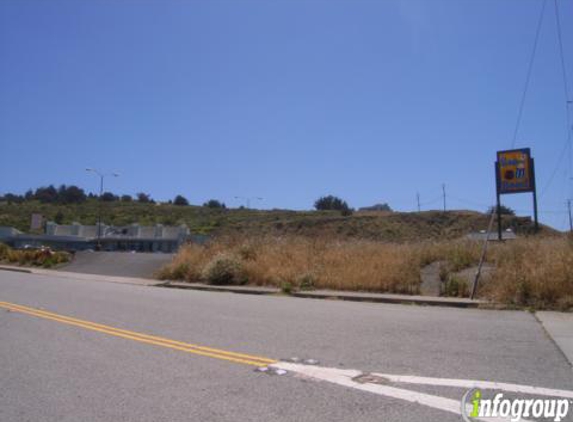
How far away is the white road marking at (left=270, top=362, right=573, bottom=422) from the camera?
533 centimetres

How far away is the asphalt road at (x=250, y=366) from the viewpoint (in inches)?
211

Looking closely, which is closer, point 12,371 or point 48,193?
point 12,371

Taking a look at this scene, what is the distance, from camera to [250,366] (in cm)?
698

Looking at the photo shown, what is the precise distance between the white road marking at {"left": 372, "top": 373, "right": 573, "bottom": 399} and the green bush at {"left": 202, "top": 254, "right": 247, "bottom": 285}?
14710 mm

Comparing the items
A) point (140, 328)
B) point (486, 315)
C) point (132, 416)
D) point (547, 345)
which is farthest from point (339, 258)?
point (132, 416)

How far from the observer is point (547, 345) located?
8023mm

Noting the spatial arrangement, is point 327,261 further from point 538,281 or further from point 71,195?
point 71,195

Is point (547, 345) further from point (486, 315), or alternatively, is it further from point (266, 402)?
point (266, 402)

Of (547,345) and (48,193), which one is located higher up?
(48,193)

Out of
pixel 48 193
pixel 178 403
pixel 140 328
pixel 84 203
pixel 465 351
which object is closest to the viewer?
pixel 178 403

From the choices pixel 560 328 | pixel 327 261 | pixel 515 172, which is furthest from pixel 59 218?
pixel 560 328

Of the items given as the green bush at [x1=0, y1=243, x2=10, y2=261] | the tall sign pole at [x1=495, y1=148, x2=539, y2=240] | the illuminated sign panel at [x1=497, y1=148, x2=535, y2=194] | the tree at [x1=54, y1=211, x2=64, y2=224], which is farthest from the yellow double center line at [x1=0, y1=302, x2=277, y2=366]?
the tree at [x1=54, y1=211, x2=64, y2=224]

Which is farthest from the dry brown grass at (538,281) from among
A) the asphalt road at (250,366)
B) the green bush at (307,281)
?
the green bush at (307,281)

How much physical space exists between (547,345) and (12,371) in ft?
24.5
